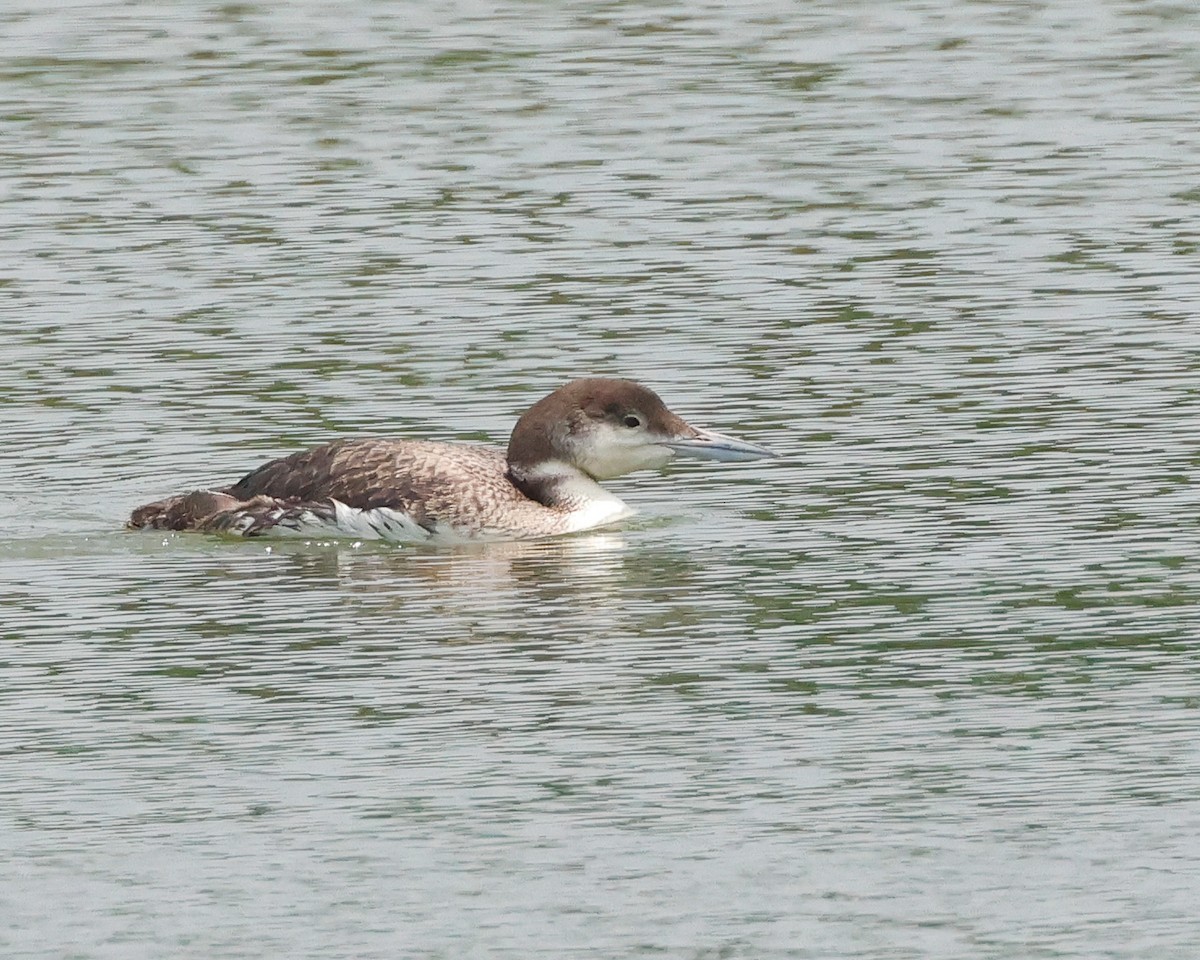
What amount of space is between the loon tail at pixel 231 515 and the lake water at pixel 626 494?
97 mm

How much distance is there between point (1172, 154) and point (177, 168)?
21.6 feet

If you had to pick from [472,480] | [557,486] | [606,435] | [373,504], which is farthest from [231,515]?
A: [606,435]

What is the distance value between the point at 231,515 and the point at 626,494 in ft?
6.64

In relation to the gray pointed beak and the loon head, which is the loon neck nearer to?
the loon head

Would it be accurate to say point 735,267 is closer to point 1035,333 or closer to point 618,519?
point 1035,333

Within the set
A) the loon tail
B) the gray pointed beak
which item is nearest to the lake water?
the loon tail

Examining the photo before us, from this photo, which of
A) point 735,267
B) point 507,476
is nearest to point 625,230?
point 735,267

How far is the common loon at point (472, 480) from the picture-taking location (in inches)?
579

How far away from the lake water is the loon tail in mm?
97

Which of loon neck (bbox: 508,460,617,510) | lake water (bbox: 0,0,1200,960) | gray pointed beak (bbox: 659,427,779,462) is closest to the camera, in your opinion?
lake water (bbox: 0,0,1200,960)

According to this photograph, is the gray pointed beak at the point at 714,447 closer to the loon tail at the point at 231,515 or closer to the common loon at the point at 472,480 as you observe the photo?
the common loon at the point at 472,480

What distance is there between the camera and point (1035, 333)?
17.9 metres

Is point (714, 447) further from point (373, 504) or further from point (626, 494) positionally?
point (373, 504)

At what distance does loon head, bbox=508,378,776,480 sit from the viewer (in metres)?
14.9
